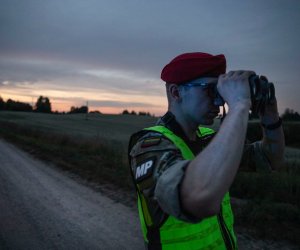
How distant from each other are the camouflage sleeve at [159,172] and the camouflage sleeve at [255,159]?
0.89 meters

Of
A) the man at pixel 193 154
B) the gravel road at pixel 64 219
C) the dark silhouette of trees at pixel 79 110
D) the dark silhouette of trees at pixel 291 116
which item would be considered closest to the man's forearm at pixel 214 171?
Result: the man at pixel 193 154

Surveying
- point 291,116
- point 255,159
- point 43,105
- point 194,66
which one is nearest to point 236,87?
point 194,66

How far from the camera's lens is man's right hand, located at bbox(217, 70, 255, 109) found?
4.48ft

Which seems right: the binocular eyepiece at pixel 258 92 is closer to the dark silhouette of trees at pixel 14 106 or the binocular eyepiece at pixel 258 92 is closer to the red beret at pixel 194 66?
the red beret at pixel 194 66

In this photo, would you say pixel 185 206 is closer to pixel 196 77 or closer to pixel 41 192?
pixel 196 77

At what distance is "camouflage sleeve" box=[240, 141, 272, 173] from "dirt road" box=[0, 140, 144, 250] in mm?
3103

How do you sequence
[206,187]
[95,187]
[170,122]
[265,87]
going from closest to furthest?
[206,187] → [265,87] → [170,122] → [95,187]

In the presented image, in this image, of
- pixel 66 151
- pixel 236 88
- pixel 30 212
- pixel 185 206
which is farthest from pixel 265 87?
pixel 66 151

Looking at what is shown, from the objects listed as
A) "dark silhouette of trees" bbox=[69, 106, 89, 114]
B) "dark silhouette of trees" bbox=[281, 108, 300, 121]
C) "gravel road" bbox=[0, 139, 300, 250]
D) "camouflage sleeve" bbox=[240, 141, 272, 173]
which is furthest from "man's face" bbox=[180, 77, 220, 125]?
"dark silhouette of trees" bbox=[69, 106, 89, 114]

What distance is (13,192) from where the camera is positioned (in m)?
7.78

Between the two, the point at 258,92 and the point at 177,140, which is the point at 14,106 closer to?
the point at 177,140

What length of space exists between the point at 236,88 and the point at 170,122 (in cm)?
49

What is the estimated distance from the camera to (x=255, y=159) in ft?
7.06

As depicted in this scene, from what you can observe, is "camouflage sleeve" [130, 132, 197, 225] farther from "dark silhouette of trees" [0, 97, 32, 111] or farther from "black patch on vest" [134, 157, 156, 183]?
"dark silhouette of trees" [0, 97, 32, 111]
